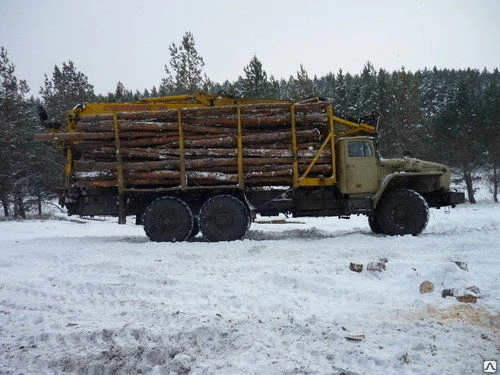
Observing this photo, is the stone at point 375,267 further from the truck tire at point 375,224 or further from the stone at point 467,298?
the truck tire at point 375,224

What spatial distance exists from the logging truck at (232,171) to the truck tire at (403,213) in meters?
0.02

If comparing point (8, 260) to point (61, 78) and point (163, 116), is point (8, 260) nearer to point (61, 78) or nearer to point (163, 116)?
point (163, 116)

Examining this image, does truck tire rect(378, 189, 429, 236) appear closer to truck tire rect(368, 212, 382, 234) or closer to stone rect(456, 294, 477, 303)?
truck tire rect(368, 212, 382, 234)

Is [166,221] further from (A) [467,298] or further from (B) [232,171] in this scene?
(A) [467,298]

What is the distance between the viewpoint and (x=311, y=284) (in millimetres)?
4672

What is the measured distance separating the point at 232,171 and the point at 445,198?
534 cm

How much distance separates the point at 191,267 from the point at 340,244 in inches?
125

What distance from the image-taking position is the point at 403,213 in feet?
27.7

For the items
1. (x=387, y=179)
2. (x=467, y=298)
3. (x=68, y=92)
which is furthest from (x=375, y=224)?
(x=68, y=92)

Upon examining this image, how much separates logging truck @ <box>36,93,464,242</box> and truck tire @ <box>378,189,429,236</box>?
0.07 ft

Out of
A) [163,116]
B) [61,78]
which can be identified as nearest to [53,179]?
[61,78]

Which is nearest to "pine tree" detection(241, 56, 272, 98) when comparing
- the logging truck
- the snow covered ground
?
the logging truck

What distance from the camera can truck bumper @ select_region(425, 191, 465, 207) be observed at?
8.61 meters

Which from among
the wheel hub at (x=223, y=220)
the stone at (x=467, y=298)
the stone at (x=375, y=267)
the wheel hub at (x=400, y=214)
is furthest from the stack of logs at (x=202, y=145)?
the stone at (x=467, y=298)
